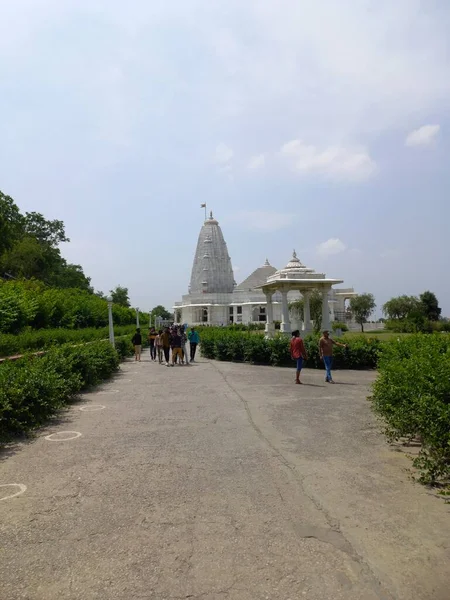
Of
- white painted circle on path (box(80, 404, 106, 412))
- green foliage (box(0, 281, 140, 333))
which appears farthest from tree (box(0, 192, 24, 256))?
white painted circle on path (box(80, 404, 106, 412))

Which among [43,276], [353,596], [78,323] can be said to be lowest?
[353,596]

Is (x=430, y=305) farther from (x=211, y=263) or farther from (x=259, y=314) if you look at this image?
(x=211, y=263)

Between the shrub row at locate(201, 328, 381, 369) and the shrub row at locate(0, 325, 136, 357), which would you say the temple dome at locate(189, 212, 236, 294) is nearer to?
the shrub row at locate(201, 328, 381, 369)

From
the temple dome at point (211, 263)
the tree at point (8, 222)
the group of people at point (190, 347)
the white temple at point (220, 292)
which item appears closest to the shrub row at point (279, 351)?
the group of people at point (190, 347)

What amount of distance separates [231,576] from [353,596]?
716 mm

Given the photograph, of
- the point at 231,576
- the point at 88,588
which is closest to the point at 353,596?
the point at 231,576

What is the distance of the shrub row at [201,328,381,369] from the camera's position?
52.2ft

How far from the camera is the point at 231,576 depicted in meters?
2.99

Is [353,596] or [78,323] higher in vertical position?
[78,323]

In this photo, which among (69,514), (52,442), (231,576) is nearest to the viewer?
(231,576)

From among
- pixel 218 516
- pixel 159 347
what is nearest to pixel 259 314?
pixel 159 347

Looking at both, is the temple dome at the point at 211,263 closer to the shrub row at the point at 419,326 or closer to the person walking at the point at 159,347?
the shrub row at the point at 419,326

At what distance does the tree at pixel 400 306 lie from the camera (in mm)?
56284

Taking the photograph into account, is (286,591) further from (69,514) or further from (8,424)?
(8,424)
